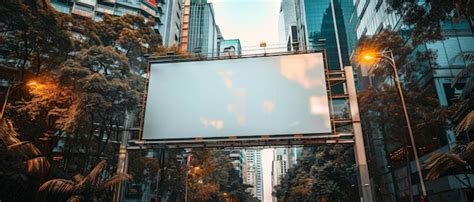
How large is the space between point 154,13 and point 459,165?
57.5 metres

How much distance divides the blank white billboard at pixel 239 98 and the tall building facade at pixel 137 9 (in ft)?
120

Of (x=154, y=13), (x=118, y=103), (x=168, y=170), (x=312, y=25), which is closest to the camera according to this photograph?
(x=118, y=103)

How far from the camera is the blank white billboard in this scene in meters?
14.9

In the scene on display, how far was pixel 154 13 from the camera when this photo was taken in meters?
61.8

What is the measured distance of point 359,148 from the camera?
14.1 m

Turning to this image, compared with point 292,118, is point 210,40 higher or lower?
higher

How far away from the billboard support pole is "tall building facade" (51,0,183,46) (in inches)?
1592

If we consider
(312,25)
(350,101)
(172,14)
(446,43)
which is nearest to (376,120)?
(446,43)

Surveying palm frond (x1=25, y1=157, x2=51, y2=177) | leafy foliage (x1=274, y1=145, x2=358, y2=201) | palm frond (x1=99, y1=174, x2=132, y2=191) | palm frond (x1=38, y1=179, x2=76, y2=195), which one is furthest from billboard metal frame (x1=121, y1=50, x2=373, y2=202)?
leafy foliage (x1=274, y1=145, x2=358, y2=201)

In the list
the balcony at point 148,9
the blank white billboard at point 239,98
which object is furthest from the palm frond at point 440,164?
the balcony at point 148,9

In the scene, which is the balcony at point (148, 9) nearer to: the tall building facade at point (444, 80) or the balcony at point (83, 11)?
the balcony at point (83, 11)

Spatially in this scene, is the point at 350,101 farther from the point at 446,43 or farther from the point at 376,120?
the point at 446,43

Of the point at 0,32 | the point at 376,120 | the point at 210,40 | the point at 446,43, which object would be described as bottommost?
the point at 376,120

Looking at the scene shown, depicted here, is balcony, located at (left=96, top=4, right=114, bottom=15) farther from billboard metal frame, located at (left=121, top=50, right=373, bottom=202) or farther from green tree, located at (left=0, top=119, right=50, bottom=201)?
billboard metal frame, located at (left=121, top=50, right=373, bottom=202)
